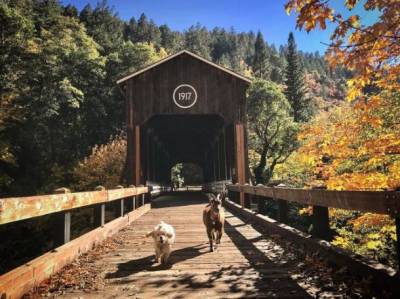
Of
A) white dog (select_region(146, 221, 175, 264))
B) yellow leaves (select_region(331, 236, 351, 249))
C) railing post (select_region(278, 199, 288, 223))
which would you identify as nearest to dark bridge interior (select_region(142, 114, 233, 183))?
yellow leaves (select_region(331, 236, 351, 249))

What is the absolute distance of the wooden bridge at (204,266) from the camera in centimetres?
374

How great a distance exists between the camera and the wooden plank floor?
4094 mm

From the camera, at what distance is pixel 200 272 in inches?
199

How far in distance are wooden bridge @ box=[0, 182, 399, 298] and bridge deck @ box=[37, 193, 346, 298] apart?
0.01m

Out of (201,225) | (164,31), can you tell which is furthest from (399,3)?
(164,31)

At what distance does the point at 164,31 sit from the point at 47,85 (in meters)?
92.5

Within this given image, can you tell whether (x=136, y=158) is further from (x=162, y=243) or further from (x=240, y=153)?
(x=162, y=243)

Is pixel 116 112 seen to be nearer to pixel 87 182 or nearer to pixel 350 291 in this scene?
pixel 87 182

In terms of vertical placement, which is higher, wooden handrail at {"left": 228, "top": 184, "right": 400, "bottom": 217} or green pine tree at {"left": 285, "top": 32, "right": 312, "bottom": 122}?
green pine tree at {"left": 285, "top": 32, "right": 312, "bottom": 122}

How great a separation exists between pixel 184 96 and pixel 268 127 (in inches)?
883

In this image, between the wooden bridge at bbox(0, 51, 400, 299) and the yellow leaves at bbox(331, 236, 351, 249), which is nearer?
the wooden bridge at bbox(0, 51, 400, 299)

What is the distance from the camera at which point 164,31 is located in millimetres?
118500

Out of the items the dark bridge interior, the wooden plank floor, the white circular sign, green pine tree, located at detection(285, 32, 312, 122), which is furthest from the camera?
green pine tree, located at detection(285, 32, 312, 122)

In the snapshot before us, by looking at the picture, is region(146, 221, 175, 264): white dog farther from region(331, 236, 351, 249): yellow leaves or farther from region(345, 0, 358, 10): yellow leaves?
region(331, 236, 351, 249): yellow leaves
